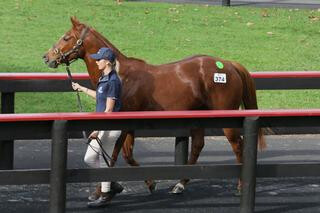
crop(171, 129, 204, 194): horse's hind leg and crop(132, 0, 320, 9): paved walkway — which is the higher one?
crop(132, 0, 320, 9): paved walkway

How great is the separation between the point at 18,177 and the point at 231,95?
280cm

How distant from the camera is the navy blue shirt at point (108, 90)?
24.7 ft

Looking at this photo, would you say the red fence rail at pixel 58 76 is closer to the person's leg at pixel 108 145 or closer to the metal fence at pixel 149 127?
the person's leg at pixel 108 145

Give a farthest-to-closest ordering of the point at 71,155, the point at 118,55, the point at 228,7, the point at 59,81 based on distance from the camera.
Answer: the point at 228,7, the point at 71,155, the point at 59,81, the point at 118,55

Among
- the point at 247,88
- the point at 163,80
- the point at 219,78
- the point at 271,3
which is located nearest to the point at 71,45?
the point at 163,80

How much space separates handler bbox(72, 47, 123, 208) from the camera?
7.54 m

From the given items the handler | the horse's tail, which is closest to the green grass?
the horse's tail

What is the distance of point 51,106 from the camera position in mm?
12523

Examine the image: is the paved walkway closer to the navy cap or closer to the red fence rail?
the red fence rail

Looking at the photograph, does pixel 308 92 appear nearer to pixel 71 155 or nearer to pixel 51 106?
pixel 51 106

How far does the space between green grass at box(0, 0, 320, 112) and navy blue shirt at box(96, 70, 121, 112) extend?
5165 millimetres

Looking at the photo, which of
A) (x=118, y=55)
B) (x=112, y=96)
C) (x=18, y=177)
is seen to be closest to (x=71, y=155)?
(x=118, y=55)

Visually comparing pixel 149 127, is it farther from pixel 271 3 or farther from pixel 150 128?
pixel 271 3

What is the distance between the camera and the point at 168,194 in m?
8.48
